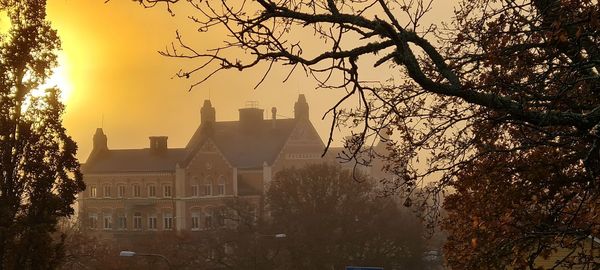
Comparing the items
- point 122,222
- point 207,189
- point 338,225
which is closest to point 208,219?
point 207,189

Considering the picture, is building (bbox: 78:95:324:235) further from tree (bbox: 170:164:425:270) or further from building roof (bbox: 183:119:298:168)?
tree (bbox: 170:164:425:270)

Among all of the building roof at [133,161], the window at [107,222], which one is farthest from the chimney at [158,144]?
the window at [107,222]

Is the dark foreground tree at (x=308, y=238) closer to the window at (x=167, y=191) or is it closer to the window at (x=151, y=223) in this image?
the window at (x=167, y=191)

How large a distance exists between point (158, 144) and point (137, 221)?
10340mm

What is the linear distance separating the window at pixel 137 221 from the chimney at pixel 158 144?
28.4ft

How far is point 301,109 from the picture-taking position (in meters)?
115

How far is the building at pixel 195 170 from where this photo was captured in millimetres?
106688

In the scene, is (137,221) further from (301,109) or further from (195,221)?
(301,109)

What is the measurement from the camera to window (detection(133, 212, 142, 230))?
4434 inches

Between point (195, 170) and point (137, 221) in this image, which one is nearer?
point (195, 170)

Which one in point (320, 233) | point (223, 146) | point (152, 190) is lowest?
point (320, 233)

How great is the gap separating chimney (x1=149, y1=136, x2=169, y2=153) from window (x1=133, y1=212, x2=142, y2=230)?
8.67 m

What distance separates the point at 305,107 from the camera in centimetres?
11556

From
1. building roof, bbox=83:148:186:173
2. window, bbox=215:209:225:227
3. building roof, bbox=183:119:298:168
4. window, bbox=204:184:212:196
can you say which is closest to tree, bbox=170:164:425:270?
window, bbox=215:209:225:227
